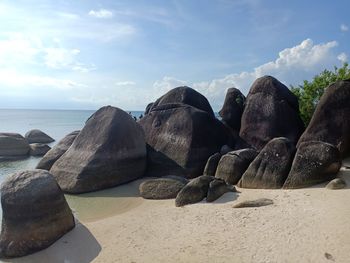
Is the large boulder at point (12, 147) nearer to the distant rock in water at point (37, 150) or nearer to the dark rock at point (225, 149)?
the distant rock in water at point (37, 150)

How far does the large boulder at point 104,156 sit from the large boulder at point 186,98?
14.2ft

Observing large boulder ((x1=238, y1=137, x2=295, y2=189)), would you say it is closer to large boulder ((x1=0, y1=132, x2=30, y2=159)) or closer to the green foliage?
the green foliage

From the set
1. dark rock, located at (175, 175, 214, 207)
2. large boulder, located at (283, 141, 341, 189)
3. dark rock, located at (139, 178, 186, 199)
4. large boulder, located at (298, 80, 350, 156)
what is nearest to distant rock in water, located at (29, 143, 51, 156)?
dark rock, located at (139, 178, 186, 199)

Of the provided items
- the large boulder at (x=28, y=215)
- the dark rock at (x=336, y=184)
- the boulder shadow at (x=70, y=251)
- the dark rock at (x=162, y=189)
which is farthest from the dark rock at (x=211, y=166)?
the large boulder at (x=28, y=215)

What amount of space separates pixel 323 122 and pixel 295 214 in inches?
278

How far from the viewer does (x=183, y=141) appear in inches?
727

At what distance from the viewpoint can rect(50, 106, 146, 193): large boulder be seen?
16.4m

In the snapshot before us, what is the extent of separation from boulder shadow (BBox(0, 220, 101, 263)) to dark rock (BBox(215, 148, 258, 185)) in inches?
232

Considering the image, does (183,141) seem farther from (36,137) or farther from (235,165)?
(36,137)

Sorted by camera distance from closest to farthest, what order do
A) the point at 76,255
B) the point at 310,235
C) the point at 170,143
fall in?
the point at 310,235 → the point at 76,255 → the point at 170,143

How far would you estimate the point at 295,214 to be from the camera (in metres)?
9.98

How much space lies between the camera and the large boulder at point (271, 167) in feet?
42.6

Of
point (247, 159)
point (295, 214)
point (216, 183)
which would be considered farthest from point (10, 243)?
point (247, 159)

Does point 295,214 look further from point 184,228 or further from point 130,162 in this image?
point 130,162
